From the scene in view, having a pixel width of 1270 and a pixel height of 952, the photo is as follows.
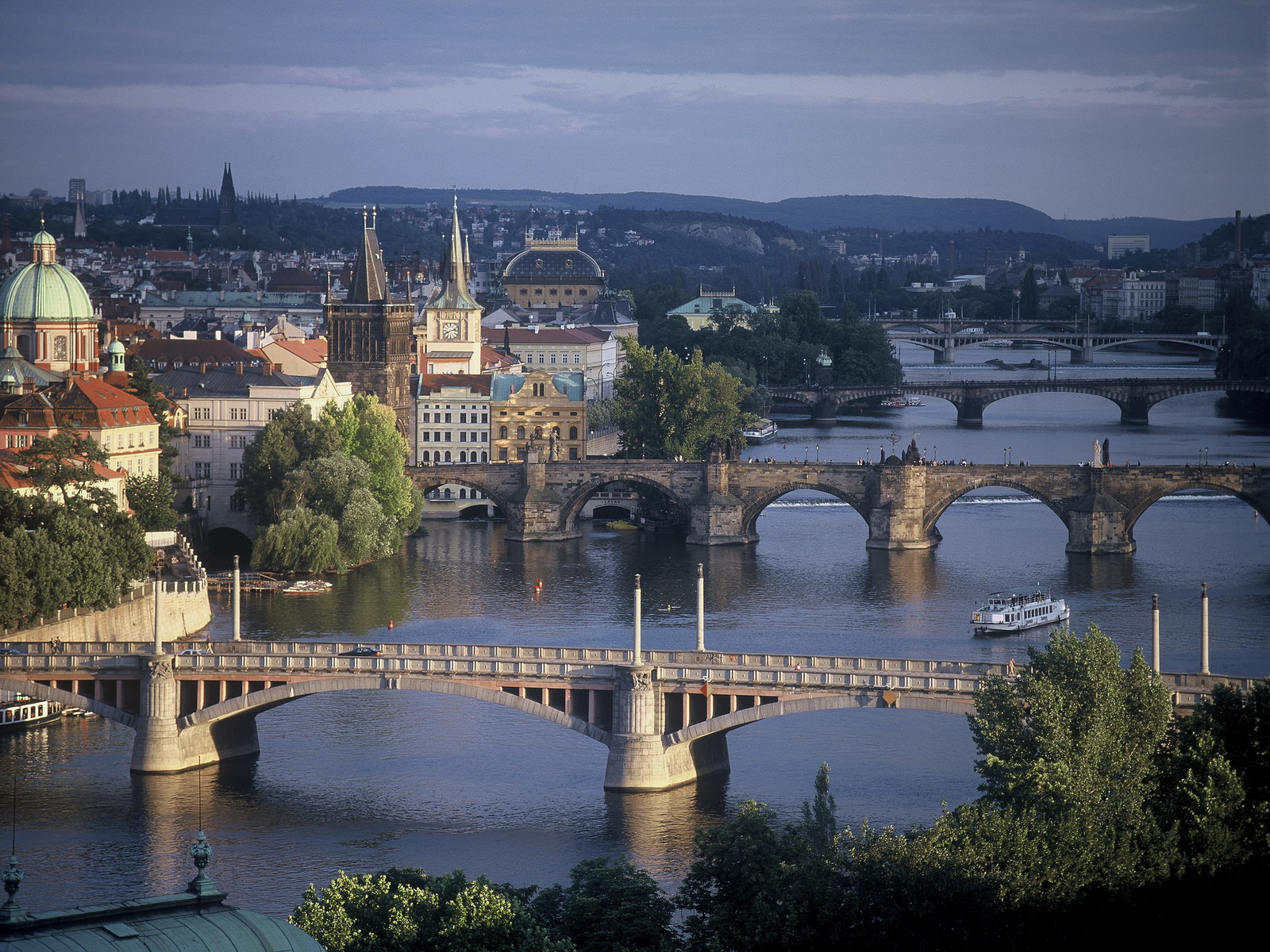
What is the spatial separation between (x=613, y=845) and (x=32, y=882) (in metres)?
9.40

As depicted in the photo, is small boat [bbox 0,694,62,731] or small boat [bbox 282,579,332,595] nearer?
small boat [bbox 0,694,62,731]

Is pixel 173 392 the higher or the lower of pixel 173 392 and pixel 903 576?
the higher

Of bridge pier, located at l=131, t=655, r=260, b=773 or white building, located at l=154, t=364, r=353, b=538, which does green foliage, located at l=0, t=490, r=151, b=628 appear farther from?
white building, located at l=154, t=364, r=353, b=538

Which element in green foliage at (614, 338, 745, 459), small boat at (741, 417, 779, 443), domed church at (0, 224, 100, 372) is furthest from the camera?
small boat at (741, 417, 779, 443)

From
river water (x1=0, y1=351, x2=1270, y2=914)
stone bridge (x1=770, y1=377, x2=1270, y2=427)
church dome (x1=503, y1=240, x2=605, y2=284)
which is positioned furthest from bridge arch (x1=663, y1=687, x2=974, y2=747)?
church dome (x1=503, y1=240, x2=605, y2=284)

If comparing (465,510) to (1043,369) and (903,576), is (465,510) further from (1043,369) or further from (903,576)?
(1043,369)

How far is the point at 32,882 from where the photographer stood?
38.0 meters

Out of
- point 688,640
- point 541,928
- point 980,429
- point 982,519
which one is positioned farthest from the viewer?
point 980,429

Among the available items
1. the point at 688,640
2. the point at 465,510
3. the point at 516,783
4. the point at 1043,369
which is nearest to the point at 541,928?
the point at 516,783

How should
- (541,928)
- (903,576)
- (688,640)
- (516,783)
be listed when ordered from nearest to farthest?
(541,928)
(516,783)
(688,640)
(903,576)

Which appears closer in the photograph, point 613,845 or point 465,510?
point 613,845

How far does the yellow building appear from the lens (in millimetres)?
90625

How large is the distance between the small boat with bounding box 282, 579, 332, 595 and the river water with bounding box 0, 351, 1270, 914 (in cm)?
54

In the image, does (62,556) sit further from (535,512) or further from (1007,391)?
(1007,391)
